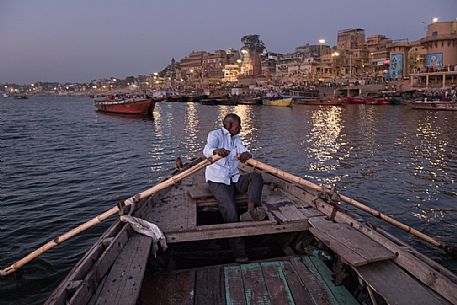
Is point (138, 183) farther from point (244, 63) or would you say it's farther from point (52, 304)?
point (244, 63)

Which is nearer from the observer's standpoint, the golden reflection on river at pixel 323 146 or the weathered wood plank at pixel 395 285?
the weathered wood plank at pixel 395 285

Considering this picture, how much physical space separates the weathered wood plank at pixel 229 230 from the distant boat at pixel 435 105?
4273cm

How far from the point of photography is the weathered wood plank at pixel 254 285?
3.30 m

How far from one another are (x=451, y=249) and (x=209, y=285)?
4.32 metres

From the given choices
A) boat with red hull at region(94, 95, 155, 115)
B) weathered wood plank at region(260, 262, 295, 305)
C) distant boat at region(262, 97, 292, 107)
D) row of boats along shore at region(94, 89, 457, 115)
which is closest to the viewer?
weathered wood plank at region(260, 262, 295, 305)

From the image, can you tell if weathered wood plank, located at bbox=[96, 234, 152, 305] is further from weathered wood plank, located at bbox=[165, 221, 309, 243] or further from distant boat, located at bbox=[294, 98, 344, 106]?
distant boat, located at bbox=[294, 98, 344, 106]

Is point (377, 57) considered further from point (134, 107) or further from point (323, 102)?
point (134, 107)

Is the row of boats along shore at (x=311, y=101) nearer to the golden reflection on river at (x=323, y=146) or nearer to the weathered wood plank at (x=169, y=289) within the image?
the golden reflection on river at (x=323, y=146)

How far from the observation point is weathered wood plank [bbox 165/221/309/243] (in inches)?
160

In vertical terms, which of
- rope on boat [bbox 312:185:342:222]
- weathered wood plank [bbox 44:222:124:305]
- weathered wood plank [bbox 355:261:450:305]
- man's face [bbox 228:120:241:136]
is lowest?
weathered wood plank [bbox 355:261:450:305]

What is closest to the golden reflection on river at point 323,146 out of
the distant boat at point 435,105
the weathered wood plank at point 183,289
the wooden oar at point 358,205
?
the wooden oar at point 358,205

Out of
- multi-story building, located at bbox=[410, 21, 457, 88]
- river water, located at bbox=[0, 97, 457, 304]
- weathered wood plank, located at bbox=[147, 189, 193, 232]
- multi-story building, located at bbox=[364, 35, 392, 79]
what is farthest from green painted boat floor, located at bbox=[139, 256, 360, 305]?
multi-story building, located at bbox=[364, 35, 392, 79]

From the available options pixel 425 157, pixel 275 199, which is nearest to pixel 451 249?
pixel 275 199

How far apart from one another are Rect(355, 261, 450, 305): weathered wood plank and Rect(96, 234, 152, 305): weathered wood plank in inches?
86.3
